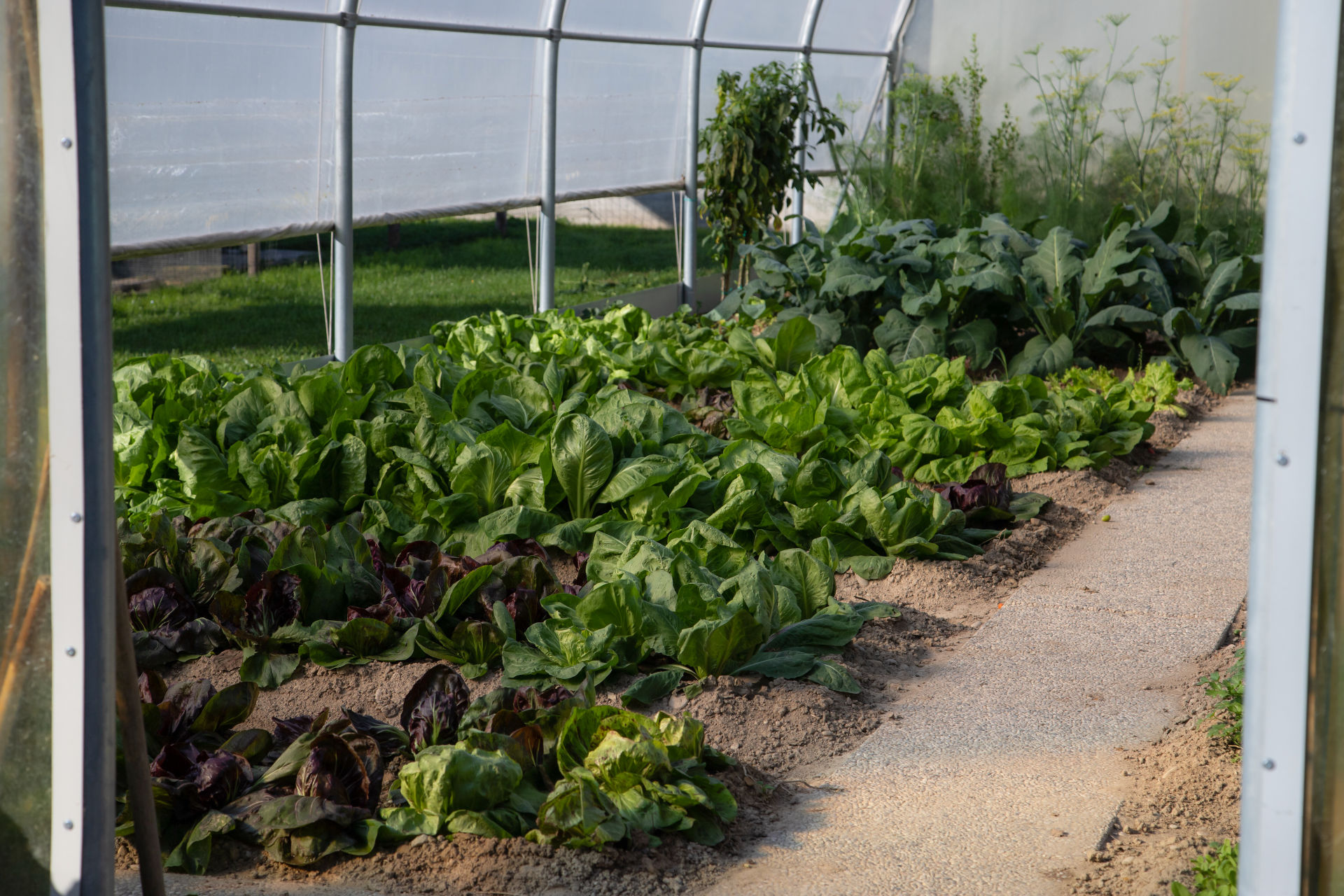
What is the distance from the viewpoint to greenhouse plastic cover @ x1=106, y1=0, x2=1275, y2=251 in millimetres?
5828

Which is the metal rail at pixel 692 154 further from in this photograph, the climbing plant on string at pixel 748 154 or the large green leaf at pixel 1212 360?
the large green leaf at pixel 1212 360

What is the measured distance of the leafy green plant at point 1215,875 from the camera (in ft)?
6.48

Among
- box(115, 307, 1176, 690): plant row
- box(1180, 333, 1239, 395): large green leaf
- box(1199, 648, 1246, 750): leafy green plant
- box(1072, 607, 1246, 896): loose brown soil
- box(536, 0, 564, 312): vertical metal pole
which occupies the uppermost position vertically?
box(536, 0, 564, 312): vertical metal pole

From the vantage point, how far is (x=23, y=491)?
164 centimetres

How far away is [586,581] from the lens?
3545 millimetres

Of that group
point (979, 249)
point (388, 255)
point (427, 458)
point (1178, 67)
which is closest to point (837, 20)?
point (1178, 67)

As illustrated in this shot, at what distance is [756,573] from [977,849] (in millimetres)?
1038

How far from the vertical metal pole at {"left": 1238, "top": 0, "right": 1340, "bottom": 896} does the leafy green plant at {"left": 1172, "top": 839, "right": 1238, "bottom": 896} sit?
50 cm

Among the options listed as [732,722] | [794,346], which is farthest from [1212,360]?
Answer: [732,722]

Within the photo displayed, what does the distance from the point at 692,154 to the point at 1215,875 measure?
344 inches

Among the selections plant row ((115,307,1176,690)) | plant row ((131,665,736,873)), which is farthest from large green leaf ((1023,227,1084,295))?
plant row ((131,665,736,873))

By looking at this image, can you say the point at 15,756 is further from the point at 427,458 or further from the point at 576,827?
the point at 427,458

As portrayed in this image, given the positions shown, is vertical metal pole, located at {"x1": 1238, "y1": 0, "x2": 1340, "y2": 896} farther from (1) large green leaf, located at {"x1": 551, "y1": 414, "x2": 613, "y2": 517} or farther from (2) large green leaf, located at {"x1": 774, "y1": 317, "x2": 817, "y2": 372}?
(2) large green leaf, located at {"x1": 774, "y1": 317, "x2": 817, "y2": 372}

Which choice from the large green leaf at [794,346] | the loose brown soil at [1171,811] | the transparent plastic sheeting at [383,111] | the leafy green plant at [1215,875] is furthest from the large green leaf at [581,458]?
the transparent plastic sheeting at [383,111]
